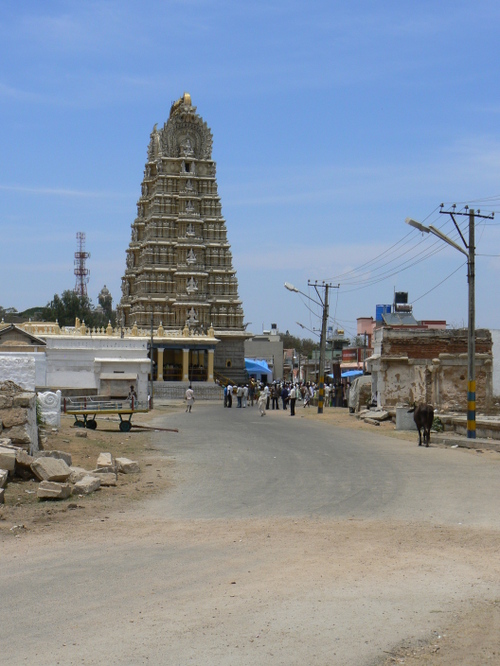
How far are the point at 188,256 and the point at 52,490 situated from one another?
208ft

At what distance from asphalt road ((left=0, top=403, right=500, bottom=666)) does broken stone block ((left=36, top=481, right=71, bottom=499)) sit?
3.82ft

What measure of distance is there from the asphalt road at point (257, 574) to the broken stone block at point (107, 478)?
3.02 ft

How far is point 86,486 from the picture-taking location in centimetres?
1262

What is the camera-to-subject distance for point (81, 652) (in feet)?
19.4

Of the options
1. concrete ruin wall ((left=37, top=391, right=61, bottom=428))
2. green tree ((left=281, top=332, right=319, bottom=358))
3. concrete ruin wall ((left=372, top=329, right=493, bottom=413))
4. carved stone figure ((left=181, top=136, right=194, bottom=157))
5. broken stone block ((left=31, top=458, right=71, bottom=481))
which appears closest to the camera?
broken stone block ((left=31, top=458, right=71, bottom=481))

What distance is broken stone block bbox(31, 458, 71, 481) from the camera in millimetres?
12969

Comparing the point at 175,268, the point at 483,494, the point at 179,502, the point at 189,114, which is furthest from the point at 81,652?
the point at 189,114

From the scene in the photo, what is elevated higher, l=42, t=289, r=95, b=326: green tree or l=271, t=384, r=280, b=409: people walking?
l=42, t=289, r=95, b=326: green tree

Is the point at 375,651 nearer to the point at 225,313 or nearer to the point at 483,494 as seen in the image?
the point at 483,494

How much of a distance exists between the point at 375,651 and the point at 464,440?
57.0ft

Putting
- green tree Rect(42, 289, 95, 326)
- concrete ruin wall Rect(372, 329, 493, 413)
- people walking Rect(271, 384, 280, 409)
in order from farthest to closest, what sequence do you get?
green tree Rect(42, 289, 95, 326) < people walking Rect(271, 384, 280, 409) < concrete ruin wall Rect(372, 329, 493, 413)

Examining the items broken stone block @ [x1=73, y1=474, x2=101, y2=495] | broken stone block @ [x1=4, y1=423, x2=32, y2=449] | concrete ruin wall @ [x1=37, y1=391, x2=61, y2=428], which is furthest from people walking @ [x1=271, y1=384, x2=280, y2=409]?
broken stone block @ [x1=73, y1=474, x2=101, y2=495]

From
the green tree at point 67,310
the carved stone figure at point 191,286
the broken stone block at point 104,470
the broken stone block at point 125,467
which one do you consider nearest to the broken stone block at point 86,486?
the broken stone block at point 104,470

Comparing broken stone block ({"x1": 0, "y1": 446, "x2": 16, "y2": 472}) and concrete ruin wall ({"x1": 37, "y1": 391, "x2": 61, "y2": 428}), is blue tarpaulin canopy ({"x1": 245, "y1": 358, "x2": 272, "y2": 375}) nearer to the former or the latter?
concrete ruin wall ({"x1": 37, "y1": 391, "x2": 61, "y2": 428})
